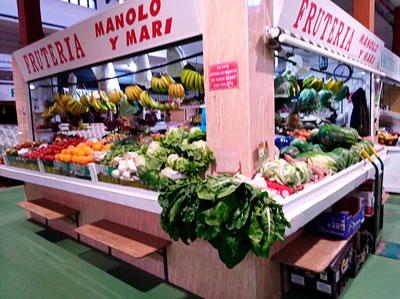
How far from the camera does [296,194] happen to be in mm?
2266

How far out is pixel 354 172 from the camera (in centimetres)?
329

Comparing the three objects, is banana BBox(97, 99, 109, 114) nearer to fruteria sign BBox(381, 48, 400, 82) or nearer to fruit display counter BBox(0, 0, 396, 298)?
fruit display counter BBox(0, 0, 396, 298)

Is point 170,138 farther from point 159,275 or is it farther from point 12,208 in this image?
point 12,208

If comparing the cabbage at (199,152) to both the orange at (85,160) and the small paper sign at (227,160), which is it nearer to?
the small paper sign at (227,160)

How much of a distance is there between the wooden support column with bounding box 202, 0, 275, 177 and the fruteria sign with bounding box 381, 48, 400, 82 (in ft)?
15.2

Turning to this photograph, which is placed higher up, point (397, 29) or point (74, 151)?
point (397, 29)

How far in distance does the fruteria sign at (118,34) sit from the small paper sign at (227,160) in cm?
104

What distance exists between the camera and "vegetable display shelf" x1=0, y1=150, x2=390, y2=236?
2.19 meters

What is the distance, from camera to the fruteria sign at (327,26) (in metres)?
2.74

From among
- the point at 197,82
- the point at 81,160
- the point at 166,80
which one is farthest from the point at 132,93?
the point at 197,82

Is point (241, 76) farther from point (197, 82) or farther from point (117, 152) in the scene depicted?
point (117, 152)

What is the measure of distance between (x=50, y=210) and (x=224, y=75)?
3.23 metres

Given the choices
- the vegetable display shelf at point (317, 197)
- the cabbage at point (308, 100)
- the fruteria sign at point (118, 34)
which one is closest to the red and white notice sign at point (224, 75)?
the fruteria sign at point (118, 34)

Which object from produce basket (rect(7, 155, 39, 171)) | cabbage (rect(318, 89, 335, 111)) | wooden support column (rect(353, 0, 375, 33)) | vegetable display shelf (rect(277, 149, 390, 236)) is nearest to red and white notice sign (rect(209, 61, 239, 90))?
vegetable display shelf (rect(277, 149, 390, 236))
